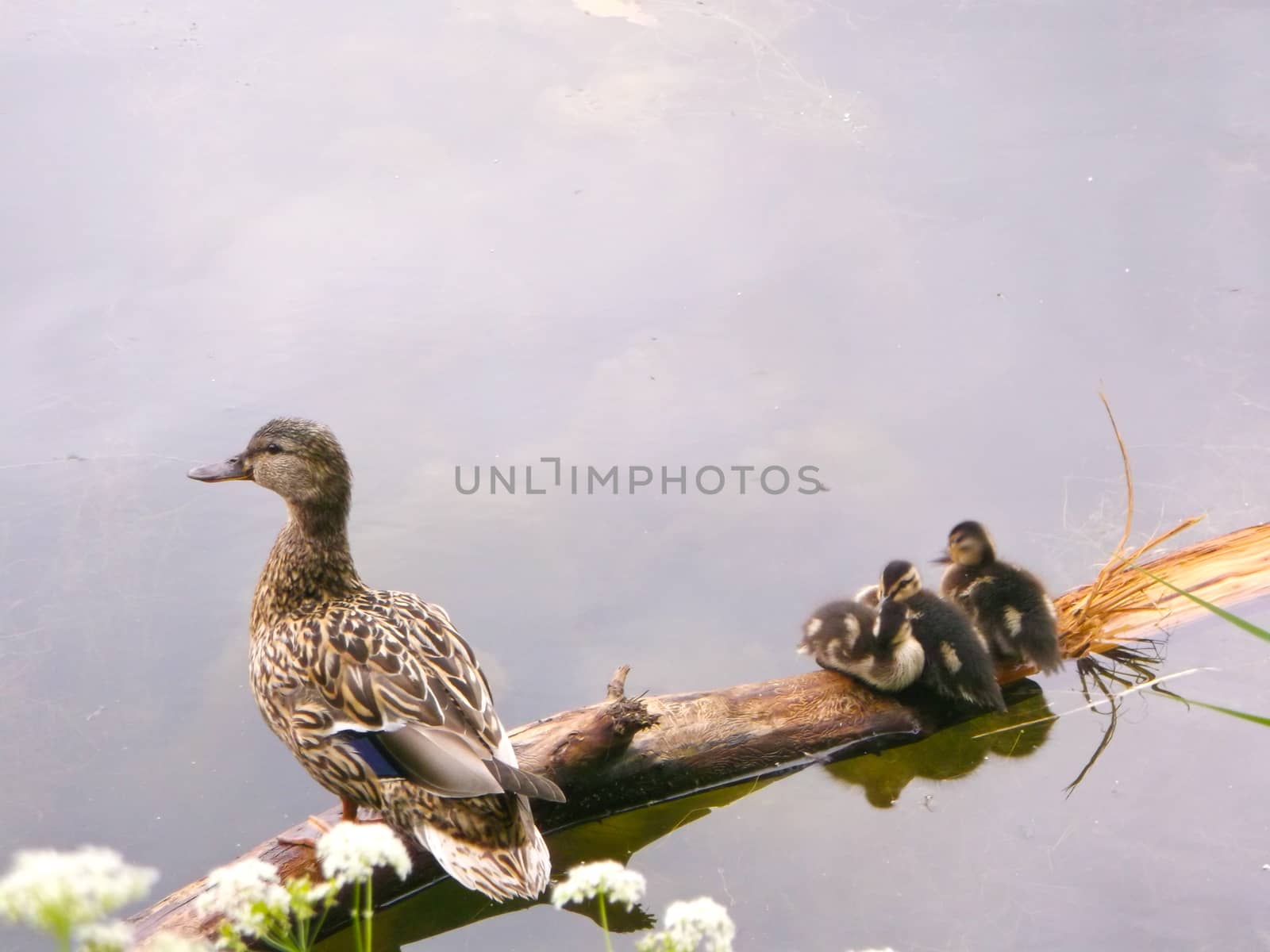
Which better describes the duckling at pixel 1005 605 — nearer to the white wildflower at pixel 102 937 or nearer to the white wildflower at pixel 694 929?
the white wildflower at pixel 694 929

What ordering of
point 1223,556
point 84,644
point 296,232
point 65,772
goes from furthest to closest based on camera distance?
point 296,232 → point 1223,556 → point 84,644 → point 65,772

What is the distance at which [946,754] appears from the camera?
2912 mm

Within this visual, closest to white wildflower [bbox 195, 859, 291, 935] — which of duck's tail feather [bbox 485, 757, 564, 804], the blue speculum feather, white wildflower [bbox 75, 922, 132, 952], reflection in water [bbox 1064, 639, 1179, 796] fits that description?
white wildflower [bbox 75, 922, 132, 952]

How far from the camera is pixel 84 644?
118 inches

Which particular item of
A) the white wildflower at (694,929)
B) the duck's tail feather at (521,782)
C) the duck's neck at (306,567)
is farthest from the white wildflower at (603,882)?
the duck's neck at (306,567)

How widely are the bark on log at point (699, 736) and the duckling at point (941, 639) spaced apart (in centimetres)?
10

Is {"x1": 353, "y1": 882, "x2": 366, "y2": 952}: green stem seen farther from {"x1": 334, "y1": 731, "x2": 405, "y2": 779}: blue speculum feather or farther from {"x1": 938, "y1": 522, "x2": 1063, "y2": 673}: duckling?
{"x1": 938, "y1": 522, "x2": 1063, "y2": 673}: duckling

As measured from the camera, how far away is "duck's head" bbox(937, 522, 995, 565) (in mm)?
3066

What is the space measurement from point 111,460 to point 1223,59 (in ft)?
12.8

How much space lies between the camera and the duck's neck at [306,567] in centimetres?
272

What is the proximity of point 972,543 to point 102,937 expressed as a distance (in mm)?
2294

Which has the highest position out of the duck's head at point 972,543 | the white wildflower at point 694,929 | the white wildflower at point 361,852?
the duck's head at point 972,543

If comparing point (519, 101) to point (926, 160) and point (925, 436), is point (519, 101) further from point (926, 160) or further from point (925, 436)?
point (925, 436)

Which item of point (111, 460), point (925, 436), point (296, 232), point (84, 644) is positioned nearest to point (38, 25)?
point (296, 232)
